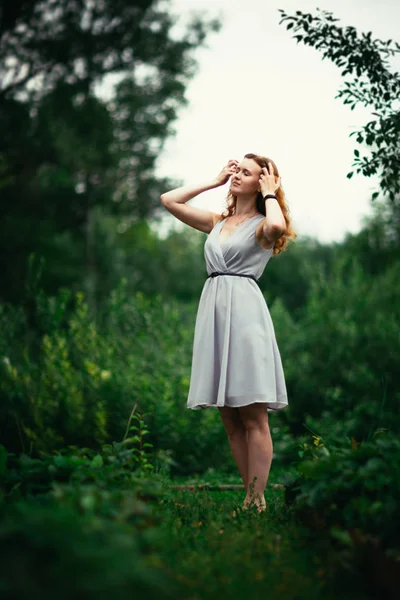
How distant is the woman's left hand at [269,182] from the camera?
427cm

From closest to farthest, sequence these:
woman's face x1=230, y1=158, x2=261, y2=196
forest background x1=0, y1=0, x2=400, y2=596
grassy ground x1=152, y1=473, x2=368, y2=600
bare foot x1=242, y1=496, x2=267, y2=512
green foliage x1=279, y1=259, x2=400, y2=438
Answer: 1. grassy ground x1=152, y1=473, x2=368, y2=600
2. bare foot x1=242, y1=496, x2=267, y2=512
3. woman's face x1=230, y1=158, x2=261, y2=196
4. forest background x1=0, y1=0, x2=400, y2=596
5. green foliage x1=279, y1=259, x2=400, y2=438

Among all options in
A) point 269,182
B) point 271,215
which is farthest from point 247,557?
point 269,182

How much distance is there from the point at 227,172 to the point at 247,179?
0.75 feet

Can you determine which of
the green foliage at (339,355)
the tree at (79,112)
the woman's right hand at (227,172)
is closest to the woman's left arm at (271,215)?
the woman's right hand at (227,172)

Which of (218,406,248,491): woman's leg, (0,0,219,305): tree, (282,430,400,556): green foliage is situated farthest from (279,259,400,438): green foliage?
(0,0,219,305): tree

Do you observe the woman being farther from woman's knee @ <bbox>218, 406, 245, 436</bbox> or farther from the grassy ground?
the grassy ground

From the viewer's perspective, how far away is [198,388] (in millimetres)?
4141

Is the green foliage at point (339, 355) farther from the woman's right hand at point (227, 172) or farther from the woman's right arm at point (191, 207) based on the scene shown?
the woman's right hand at point (227, 172)

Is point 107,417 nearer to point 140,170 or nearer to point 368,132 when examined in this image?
point 368,132

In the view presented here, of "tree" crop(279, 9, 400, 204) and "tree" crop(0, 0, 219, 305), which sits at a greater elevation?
"tree" crop(0, 0, 219, 305)

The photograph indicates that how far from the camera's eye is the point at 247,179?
441 cm

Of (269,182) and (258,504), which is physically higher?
(269,182)

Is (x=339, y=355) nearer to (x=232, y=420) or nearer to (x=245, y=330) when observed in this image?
(x=232, y=420)

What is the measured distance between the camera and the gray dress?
13.2ft
